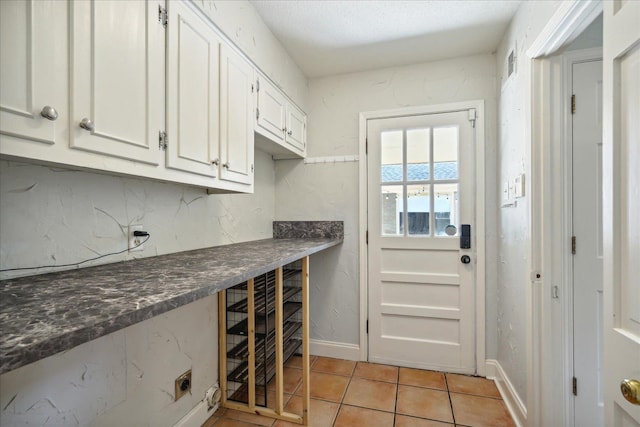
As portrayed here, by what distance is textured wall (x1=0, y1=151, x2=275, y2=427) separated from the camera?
89 cm

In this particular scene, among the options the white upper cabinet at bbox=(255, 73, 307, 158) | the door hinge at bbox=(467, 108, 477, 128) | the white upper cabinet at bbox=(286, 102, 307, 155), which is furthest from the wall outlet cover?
the door hinge at bbox=(467, 108, 477, 128)

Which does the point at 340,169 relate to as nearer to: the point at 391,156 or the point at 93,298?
the point at 391,156

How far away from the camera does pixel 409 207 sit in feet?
7.80

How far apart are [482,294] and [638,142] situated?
6.01 ft

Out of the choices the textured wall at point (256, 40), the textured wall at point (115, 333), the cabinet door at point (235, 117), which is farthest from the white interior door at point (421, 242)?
the textured wall at point (115, 333)

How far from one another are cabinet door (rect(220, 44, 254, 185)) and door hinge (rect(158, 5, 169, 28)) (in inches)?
13.3

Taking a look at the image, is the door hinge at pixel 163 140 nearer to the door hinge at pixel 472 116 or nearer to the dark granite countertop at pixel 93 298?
the dark granite countertop at pixel 93 298

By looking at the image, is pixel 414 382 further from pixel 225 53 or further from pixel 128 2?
pixel 128 2

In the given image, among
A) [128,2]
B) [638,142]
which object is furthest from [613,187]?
[128,2]

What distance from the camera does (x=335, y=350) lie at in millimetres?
2520

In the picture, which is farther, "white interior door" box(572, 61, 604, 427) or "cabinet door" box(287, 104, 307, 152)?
"cabinet door" box(287, 104, 307, 152)

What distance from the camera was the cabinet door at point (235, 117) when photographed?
1.45 metres

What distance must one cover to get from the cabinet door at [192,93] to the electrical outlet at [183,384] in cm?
108

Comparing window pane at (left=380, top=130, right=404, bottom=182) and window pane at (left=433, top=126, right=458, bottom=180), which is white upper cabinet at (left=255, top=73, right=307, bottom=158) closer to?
window pane at (left=380, top=130, right=404, bottom=182)
